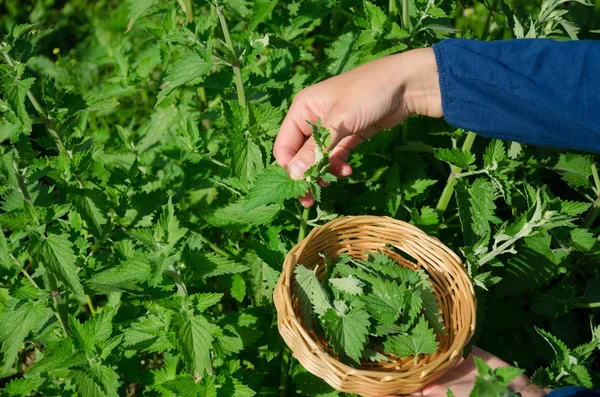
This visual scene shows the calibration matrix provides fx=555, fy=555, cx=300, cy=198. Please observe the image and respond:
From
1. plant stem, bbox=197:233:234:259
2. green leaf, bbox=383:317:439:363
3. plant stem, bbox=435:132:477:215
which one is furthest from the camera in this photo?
plant stem, bbox=197:233:234:259

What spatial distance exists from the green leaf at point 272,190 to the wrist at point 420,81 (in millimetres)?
568

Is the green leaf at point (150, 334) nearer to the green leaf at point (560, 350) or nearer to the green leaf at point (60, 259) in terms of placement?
the green leaf at point (60, 259)

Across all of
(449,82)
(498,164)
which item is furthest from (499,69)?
(498,164)

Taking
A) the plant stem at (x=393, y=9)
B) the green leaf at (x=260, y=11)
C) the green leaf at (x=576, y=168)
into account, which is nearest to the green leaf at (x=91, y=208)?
the green leaf at (x=260, y=11)

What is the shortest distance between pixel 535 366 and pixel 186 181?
2087mm

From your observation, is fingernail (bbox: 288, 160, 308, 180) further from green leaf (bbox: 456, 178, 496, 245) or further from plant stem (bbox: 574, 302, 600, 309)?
plant stem (bbox: 574, 302, 600, 309)

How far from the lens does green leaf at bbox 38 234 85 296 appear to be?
6.04 ft

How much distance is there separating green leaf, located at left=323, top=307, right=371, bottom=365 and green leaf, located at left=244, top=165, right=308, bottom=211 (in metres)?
0.44

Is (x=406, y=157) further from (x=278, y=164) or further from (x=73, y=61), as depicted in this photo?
(x=73, y=61)

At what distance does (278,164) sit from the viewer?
1989 millimetres

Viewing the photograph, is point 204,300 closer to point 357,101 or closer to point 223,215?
point 223,215

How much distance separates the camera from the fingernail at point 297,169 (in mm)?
1886

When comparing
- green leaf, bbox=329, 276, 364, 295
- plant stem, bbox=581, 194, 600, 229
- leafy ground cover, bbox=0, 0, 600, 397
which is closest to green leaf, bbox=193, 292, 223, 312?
leafy ground cover, bbox=0, 0, 600, 397

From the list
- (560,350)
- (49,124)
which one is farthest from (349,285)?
(49,124)
